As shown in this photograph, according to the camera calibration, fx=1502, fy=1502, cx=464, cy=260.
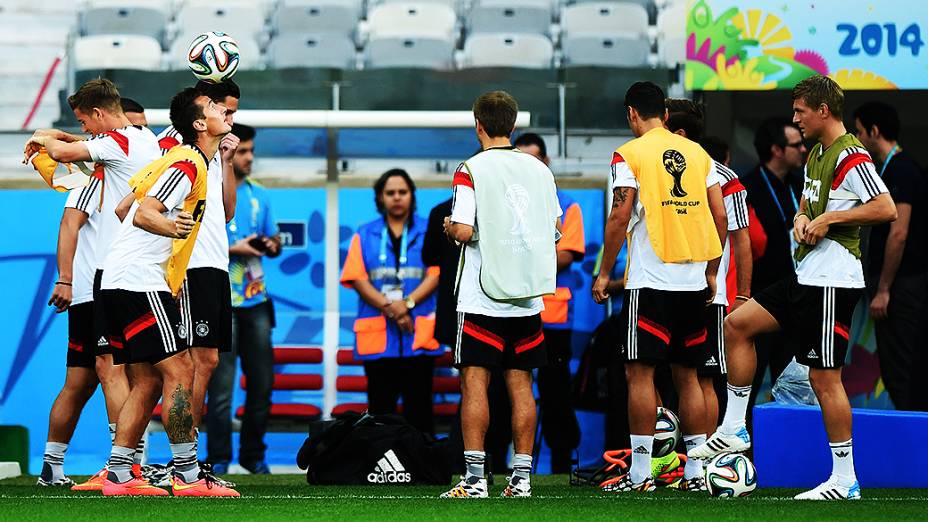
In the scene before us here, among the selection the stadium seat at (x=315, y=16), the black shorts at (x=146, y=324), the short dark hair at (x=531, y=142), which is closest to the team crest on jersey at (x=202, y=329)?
the black shorts at (x=146, y=324)

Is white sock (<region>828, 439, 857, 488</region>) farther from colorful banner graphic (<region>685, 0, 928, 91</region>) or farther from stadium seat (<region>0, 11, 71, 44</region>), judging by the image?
stadium seat (<region>0, 11, 71, 44</region>)

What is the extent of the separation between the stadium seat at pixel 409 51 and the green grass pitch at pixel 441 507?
7093 mm

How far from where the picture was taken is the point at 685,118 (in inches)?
297

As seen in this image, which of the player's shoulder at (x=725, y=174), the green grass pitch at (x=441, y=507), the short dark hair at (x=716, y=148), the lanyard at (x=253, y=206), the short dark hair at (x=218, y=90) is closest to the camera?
the green grass pitch at (x=441, y=507)

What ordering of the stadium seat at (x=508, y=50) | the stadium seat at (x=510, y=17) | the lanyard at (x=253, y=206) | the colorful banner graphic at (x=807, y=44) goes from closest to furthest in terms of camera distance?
the colorful banner graphic at (x=807, y=44) → the lanyard at (x=253, y=206) → the stadium seat at (x=508, y=50) → the stadium seat at (x=510, y=17)

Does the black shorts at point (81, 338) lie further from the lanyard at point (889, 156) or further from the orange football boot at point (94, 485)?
the lanyard at point (889, 156)

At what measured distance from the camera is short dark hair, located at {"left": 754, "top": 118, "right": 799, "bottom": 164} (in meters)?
8.95

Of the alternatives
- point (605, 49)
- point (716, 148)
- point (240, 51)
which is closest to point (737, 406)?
point (716, 148)

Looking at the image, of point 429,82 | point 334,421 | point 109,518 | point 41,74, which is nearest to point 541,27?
point 429,82

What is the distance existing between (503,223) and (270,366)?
10.0 ft

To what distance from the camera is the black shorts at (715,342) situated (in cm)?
722

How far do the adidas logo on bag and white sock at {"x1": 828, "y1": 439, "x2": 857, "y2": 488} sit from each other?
2227 mm

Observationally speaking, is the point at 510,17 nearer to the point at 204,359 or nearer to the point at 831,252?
the point at 204,359

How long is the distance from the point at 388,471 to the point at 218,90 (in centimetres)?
216
